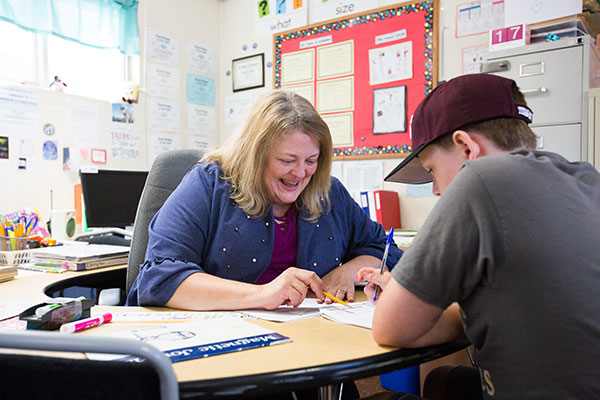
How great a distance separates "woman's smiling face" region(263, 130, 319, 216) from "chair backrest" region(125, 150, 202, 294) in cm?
39

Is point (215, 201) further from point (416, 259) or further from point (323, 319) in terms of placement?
point (416, 259)

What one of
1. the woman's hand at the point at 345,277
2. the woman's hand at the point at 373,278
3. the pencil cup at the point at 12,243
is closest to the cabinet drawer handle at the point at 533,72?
the woman's hand at the point at 345,277

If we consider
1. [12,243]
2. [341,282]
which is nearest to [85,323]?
[341,282]

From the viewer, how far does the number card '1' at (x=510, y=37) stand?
208 cm

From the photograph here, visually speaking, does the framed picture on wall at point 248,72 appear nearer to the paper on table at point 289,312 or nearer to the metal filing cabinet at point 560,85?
the metal filing cabinet at point 560,85

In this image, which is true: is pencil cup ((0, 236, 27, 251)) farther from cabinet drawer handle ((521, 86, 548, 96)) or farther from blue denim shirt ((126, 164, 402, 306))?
cabinet drawer handle ((521, 86, 548, 96))

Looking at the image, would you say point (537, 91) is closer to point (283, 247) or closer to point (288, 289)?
point (283, 247)

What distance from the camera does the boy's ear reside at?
83 cm

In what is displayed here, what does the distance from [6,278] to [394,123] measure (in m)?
2.30

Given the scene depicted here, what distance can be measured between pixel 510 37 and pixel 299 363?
200 centimetres

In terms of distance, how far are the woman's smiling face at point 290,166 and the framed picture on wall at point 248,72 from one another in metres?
2.42

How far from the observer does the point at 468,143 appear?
2.72 feet

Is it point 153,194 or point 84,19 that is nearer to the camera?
point 153,194

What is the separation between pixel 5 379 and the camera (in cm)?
51
